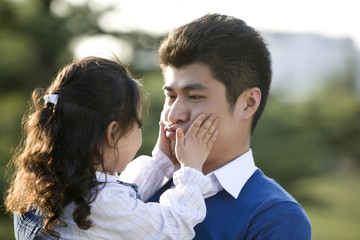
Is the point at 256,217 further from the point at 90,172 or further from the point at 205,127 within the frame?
the point at 90,172

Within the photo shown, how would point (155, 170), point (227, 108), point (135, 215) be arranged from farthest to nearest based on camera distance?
point (155, 170) → point (227, 108) → point (135, 215)

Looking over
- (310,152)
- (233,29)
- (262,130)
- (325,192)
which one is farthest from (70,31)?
(325,192)

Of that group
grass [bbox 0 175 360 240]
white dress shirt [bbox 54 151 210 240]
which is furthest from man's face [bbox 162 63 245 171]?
grass [bbox 0 175 360 240]

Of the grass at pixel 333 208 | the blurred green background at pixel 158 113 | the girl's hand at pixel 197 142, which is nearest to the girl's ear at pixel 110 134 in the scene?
the girl's hand at pixel 197 142

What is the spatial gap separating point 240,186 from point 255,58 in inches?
22.6

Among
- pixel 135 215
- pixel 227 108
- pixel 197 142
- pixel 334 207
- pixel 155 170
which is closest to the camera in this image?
pixel 135 215

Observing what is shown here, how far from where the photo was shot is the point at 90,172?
1836 mm

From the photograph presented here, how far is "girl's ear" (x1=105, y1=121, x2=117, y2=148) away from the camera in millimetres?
1885

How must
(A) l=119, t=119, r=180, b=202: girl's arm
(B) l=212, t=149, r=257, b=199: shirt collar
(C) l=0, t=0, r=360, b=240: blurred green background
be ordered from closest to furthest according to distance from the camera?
1. (B) l=212, t=149, r=257, b=199: shirt collar
2. (A) l=119, t=119, r=180, b=202: girl's arm
3. (C) l=0, t=0, r=360, b=240: blurred green background

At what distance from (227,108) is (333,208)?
50.0 ft

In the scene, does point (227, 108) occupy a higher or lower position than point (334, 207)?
higher

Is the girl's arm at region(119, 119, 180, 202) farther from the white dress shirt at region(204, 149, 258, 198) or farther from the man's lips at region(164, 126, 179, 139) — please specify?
the white dress shirt at region(204, 149, 258, 198)

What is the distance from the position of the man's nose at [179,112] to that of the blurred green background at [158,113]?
4.26m

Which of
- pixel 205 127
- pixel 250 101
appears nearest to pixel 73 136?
pixel 205 127
